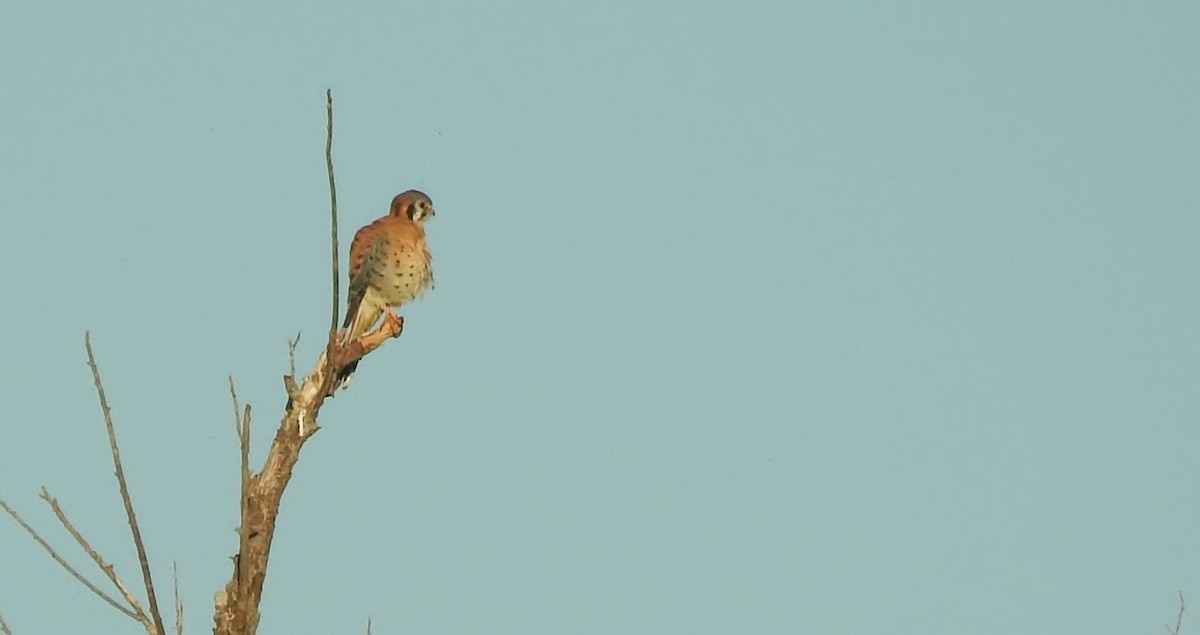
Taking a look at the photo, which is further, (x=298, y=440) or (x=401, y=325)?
(x=401, y=325)

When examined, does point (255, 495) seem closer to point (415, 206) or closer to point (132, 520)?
point (132, 520)

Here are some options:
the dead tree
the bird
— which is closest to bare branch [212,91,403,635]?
the dead tree

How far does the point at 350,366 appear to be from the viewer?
8.88 m

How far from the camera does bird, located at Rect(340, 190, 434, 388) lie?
36.9ft

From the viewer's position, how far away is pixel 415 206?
11562 millimetres

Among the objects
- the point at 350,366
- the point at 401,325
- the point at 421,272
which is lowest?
the point at 350,366

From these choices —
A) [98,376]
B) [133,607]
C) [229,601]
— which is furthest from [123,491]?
[229,601]

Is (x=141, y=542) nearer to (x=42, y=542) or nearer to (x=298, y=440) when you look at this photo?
(x=42, y=542)

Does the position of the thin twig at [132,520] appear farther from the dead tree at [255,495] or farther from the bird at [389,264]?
the bird at [389,264]

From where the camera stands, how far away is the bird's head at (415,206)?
11562mm

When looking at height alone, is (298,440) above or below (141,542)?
above

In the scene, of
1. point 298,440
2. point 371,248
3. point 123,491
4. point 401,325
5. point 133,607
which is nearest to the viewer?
point 123,491

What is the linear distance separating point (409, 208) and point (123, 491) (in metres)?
7.10

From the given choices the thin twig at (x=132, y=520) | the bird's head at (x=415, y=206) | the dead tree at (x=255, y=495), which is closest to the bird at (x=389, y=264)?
Result: the bird's head at (x=415, y=206)
